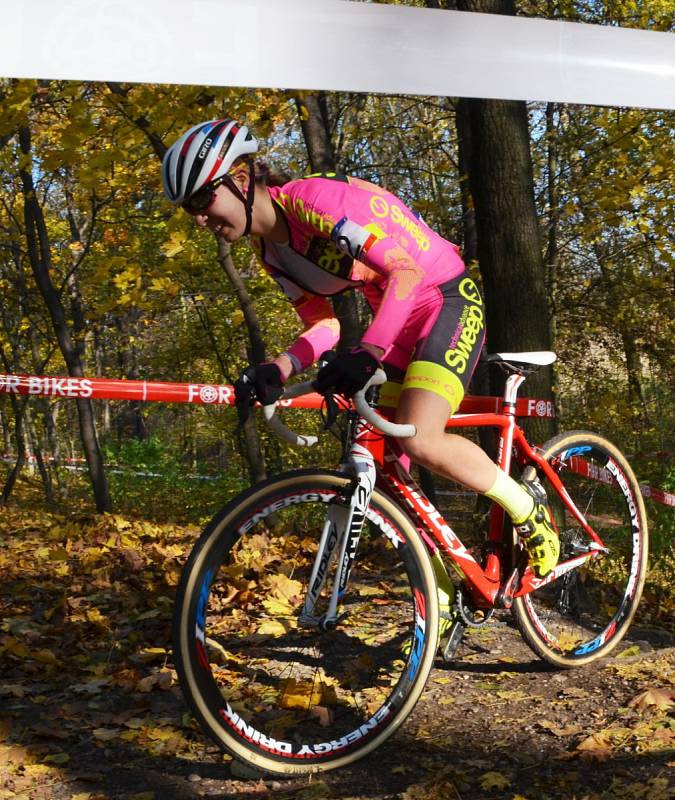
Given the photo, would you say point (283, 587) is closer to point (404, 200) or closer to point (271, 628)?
point (271, 628)

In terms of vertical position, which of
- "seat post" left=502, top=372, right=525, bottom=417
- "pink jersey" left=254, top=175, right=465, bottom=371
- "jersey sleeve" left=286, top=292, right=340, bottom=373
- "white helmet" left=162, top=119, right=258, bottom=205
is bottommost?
"seat post" left=502, top=372, right=525, bottom=417

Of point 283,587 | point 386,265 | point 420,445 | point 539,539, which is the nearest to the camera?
point 386,265

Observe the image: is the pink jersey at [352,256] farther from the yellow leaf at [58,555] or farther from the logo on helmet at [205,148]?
the yellow leaf at [58,555]

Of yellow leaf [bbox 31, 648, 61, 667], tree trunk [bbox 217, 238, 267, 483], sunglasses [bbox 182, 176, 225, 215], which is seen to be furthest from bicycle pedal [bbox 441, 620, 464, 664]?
tree trunk [bbox 217, 238, 267, 483]

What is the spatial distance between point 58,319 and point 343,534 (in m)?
8.47

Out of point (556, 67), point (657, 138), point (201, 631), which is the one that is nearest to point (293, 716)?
point (201, 631)

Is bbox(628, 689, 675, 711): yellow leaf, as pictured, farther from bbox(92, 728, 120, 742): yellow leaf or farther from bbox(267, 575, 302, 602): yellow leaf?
bbox(92, 728, 120, 742): yellow leaf

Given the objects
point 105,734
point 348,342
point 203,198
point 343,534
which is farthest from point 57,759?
point 348,342

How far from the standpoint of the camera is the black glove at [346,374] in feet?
8.51

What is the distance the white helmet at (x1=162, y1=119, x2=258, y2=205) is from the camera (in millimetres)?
2803

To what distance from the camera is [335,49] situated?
105 inches

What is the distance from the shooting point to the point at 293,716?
321 centimetres

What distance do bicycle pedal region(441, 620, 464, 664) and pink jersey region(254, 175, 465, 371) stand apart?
1.17m

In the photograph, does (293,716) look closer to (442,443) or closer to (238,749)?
(238,749)
